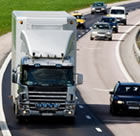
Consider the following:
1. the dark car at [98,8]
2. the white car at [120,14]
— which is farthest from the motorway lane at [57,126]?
the dark car at [98,8]

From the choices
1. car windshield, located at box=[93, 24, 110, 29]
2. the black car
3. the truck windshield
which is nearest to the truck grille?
the truck windshield

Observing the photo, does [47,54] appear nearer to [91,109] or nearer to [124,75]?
[91,109]

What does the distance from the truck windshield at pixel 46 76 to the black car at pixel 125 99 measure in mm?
4363

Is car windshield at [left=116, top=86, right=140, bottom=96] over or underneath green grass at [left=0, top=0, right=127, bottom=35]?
over

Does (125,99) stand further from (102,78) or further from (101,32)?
(101,32)

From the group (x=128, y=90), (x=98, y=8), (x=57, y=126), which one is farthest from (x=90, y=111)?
(x=98, y=8)

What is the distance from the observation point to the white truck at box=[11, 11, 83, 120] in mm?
24812

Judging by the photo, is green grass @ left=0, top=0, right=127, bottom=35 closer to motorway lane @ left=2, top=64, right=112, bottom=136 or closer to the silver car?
the silver car

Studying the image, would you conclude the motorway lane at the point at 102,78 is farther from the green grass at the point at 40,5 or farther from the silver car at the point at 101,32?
the green grass at the point at 40,5

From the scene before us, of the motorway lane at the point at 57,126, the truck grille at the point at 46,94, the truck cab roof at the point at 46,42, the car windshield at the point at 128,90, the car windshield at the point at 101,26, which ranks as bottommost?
the car windshield at the point at 101,26

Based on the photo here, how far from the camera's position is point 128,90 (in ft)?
96.7

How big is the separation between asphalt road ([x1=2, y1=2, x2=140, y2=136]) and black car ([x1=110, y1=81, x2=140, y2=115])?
1.44 ft

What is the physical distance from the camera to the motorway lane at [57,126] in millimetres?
24422

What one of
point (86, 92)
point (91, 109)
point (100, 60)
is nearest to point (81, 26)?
point (100, 60)
